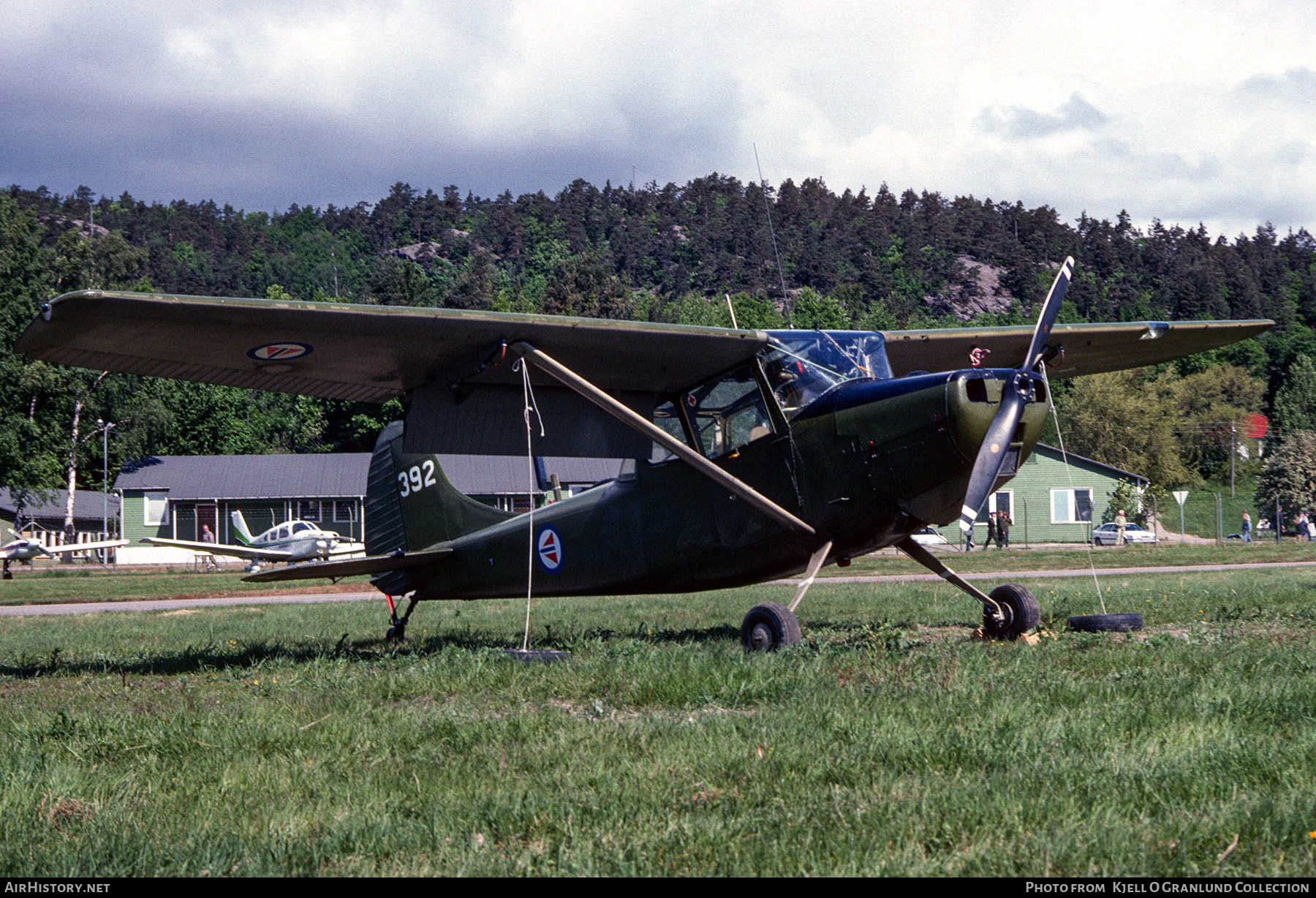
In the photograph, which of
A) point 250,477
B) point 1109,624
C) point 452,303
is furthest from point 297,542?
point 452,303

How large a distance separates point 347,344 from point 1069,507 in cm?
5506

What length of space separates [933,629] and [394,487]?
639 cm

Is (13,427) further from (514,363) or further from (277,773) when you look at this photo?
(277,773)

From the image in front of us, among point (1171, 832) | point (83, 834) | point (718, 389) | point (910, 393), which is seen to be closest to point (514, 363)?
point (718, 389)

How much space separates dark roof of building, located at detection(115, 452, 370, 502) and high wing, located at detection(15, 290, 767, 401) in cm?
5433

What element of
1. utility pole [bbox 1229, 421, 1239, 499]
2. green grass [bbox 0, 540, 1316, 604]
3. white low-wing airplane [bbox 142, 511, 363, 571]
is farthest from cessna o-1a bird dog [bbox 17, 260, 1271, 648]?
utility pole [bbox 1229, 421, 1239, 499]

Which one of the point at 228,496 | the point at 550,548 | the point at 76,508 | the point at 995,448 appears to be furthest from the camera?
the point at 76,508

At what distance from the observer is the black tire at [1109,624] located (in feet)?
28.2

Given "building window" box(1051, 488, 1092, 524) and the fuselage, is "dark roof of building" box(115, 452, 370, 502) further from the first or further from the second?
the fuselage

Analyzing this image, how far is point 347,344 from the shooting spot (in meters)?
9.17

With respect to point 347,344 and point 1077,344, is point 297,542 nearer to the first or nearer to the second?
point 347,344

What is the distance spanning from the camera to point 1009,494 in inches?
2254

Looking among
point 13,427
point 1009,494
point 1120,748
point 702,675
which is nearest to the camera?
point 1120,748

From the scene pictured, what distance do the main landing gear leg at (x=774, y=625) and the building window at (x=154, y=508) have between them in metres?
64.4
